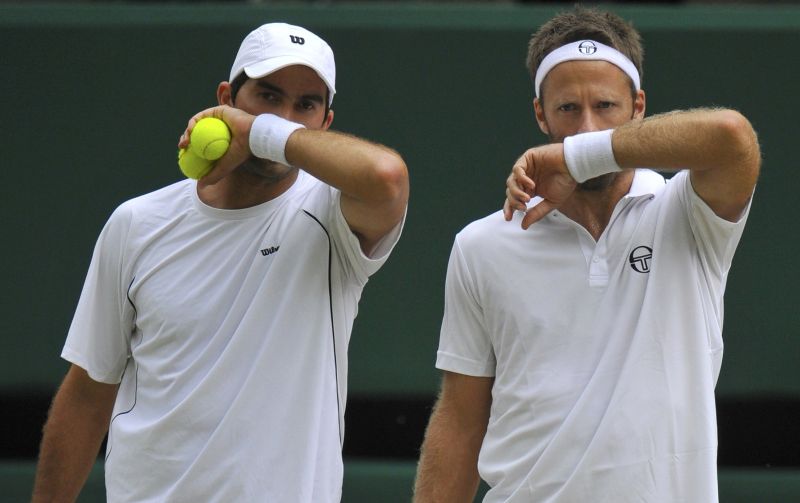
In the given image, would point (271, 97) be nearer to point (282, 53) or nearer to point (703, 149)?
point (282, 53)

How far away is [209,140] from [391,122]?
2.37 metres

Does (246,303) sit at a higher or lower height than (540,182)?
lower

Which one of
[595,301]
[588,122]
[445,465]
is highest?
[588,122]

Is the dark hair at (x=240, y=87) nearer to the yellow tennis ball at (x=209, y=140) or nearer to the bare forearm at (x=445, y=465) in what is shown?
the yellow tennis ball at (x=209, y=140)

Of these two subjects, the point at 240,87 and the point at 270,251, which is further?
the point at 240,87

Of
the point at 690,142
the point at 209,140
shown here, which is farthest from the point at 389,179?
the point at 690,142

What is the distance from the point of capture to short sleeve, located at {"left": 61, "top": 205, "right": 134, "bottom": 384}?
3301mm

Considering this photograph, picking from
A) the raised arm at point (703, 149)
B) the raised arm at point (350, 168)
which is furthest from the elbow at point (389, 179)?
the raised arm at point (703, 149)

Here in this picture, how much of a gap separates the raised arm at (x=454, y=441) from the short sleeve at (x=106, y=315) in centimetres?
84

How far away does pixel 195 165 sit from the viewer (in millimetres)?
3082

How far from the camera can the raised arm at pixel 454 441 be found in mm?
3217

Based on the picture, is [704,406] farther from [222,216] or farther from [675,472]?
[222,216]

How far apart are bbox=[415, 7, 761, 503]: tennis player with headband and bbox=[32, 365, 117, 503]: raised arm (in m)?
0.91

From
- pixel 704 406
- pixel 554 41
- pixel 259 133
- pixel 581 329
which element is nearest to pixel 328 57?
pixel 259 133
